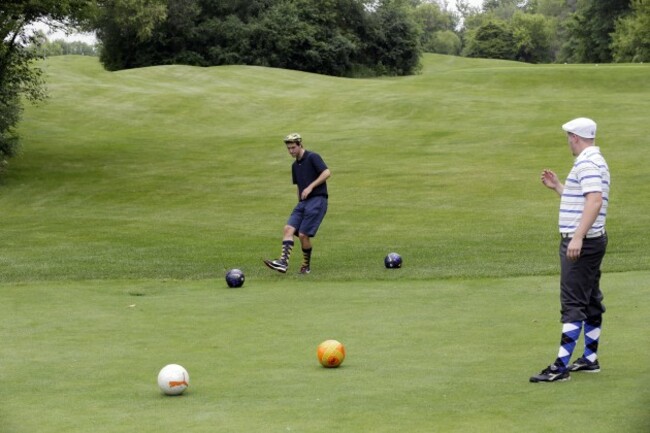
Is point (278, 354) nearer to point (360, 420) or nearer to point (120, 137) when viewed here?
point (360, 420)

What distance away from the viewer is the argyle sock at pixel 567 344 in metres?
9.47

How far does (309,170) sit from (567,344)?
9903 mm

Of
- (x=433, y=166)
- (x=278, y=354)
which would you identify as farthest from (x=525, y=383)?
(x=433, y=166)

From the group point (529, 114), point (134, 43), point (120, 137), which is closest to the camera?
point (529, 114)

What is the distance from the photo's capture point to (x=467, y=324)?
12781 millimetres

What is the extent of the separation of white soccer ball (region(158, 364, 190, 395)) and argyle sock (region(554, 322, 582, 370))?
334 centimetres

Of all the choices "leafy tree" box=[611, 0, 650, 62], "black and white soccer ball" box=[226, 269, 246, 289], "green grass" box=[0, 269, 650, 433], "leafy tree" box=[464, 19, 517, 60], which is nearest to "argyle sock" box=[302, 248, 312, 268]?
"black and white soccer ball" box=[226, 269, 246, 289]

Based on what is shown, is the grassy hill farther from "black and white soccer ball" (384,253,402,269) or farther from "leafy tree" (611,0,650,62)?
"leafy tree" (611,0,650,62)

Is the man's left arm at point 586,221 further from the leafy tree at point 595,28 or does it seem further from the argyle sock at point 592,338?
the leafy tree at point 595,28

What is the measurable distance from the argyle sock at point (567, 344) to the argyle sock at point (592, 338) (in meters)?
0.30

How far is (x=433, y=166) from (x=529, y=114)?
8.83 m

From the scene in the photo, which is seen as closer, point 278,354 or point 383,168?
point 278,354

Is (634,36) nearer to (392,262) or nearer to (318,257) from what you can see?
(318,257)

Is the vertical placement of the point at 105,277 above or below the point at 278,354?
below
